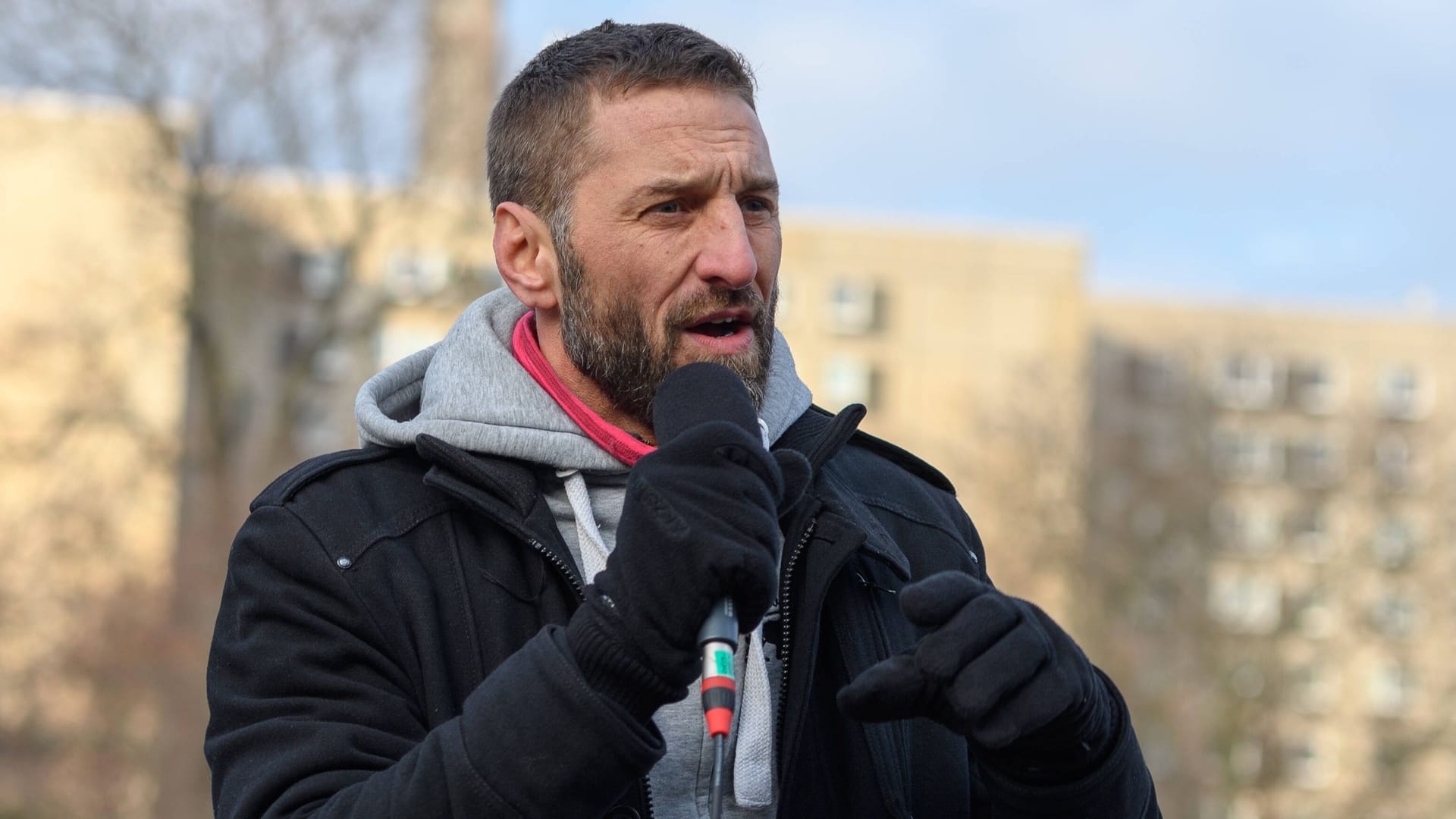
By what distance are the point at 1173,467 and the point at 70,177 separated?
2808cm

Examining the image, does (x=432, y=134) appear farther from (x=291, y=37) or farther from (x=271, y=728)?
(x=271, y=728)

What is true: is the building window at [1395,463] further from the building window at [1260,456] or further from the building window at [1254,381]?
the building window at [1254,381]

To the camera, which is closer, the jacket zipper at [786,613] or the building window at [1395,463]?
the jacket zipper at [786,613]

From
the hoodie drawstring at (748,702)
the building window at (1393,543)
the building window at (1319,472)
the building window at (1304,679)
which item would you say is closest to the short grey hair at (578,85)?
the hoodie drawstring at (748,702)

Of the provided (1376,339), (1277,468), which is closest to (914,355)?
(1277,468)

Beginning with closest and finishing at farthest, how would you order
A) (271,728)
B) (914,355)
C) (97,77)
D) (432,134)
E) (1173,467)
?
(271,728) → (97,77) → (432,134) → (1173,467) → (914,355)

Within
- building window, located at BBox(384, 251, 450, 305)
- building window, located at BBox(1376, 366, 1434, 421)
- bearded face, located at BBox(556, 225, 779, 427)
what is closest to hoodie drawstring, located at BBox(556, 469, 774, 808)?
bearded face, located at BBox(556, 225, 779, 427)

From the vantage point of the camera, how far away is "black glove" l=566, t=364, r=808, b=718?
2.62m

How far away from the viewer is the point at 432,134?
27.0 meters

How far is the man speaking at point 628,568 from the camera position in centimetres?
268

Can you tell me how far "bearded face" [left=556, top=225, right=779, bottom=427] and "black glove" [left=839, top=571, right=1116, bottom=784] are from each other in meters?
0.76

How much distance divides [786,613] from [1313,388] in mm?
65584

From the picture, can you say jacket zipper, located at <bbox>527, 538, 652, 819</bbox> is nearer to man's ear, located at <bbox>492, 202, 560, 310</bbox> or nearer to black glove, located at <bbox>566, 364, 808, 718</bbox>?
black glove, located at <bbox>566, 364, 808, 718</bbox>

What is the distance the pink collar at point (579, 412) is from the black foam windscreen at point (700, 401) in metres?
0.39
